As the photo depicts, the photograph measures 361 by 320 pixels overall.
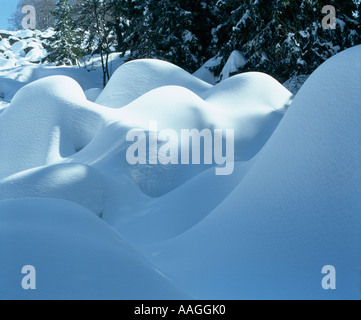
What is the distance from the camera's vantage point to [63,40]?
69.3 feet

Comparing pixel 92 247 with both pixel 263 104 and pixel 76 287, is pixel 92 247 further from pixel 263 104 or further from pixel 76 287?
pixel 263 104

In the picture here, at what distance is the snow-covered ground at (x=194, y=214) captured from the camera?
235 centimetres

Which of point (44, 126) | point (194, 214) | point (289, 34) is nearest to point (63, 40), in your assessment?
point (289, 34)

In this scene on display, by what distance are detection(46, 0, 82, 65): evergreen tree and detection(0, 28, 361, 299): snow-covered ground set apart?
1577 cm

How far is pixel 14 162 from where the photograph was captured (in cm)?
618

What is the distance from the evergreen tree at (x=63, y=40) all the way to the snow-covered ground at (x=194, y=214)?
15773 mm

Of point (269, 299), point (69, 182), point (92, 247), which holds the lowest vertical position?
point (269, 299)

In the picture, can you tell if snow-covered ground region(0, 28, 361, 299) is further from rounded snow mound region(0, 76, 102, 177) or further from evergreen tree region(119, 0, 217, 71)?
evergreen tree region(119, 0, 217, 71)

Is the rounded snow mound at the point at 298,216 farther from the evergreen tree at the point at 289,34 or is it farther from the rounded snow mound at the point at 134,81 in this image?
the evergreen tree at the point at 289,34

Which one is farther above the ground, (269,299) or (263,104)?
(263,104)

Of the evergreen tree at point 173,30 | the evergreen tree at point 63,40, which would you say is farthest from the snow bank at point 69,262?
the evergreen tree at point 63,40

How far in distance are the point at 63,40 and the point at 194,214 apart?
19137mm
